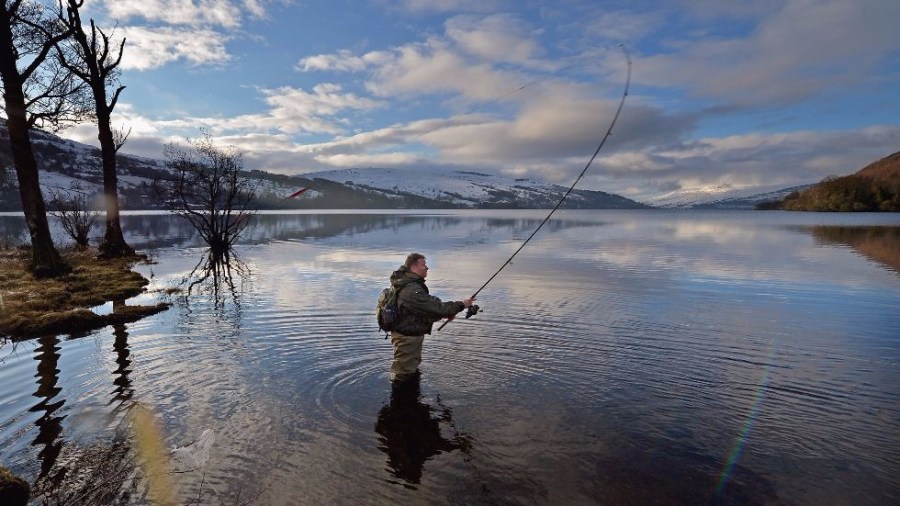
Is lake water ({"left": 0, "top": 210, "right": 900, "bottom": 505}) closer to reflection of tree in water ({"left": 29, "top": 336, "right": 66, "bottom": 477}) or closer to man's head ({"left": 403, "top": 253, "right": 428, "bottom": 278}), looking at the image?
reflection of tree in water ({"left": 29, "top": 336, "right": 66, "bottom": 477})

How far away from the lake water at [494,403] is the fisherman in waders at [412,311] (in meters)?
0.82

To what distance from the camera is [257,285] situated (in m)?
23.4

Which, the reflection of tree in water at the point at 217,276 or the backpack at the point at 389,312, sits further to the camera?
the reflection of tree in water at the point at 217,276

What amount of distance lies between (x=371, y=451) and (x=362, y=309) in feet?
33.4

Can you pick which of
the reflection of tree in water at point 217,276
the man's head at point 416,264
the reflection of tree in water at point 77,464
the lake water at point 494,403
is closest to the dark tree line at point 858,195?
the lake water at point 494,403

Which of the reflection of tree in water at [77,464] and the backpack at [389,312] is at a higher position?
the backpack at [389,312]

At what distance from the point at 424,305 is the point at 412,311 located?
0.27 m

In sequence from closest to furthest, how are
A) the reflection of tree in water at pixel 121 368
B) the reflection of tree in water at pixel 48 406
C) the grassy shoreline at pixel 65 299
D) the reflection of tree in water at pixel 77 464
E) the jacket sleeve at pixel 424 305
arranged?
1. the reflection of tree in water at pixel 77 464
2. the reflection of tree in water at pixel 48 406
3. the jacket sleeve at pixel 424 305
4. the reflection of tree in water at pixel 121 368
5. the grassy shoreline at pixel 65 299

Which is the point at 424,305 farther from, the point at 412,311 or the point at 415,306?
the point at 412,311

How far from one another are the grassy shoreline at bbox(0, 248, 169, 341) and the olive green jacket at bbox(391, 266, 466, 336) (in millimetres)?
10764

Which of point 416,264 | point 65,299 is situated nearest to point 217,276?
point 65,299

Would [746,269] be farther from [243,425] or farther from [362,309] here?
[243,425]

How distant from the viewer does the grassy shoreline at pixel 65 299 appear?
47.5 feet

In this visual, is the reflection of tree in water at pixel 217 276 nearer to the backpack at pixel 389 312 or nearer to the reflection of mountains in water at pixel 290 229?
the backpack at pixel 389 312
